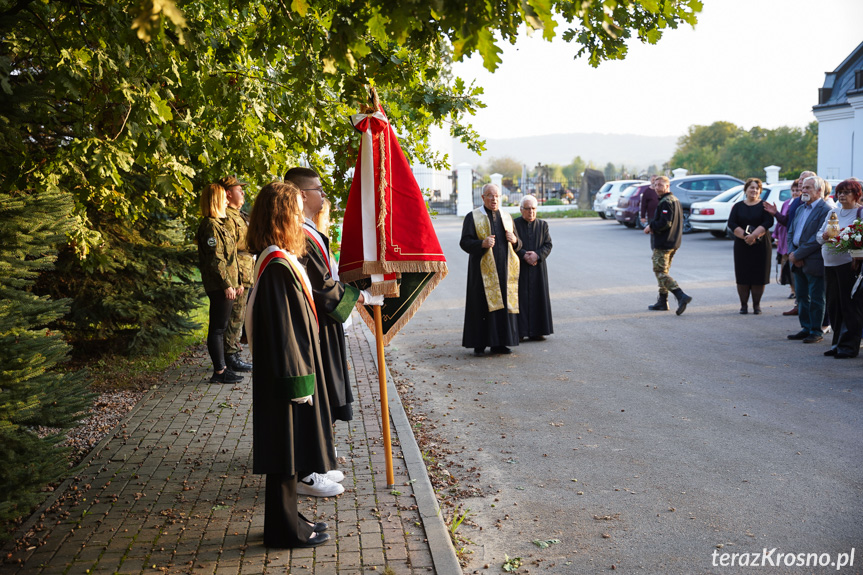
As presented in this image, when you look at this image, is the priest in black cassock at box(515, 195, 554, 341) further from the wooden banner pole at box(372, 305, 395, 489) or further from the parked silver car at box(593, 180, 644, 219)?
the parked silver car at box(593, 180, 644, 219)

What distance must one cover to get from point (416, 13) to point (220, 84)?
3.52 meters

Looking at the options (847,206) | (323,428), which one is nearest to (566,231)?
(847,206)

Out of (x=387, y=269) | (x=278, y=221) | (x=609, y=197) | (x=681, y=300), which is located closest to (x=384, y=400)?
(x=387, y=269)

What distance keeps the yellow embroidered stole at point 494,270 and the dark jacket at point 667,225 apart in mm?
3533

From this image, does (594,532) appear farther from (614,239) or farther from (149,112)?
(614,239)

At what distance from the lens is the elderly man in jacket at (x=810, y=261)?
9938mm

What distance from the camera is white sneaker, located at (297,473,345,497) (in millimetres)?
5109

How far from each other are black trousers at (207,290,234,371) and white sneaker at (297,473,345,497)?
3.43 meters

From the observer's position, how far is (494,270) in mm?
9977

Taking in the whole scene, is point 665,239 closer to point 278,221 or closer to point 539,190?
point 278,221

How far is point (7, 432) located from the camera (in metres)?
4.14

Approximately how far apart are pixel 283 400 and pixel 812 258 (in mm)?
8045

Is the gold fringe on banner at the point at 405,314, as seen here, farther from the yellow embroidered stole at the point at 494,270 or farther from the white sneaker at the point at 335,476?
the yellow embroidered stole at the point at 494,270

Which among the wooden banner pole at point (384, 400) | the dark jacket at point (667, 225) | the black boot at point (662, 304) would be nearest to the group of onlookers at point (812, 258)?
the dark jacket at point (667, 225)
